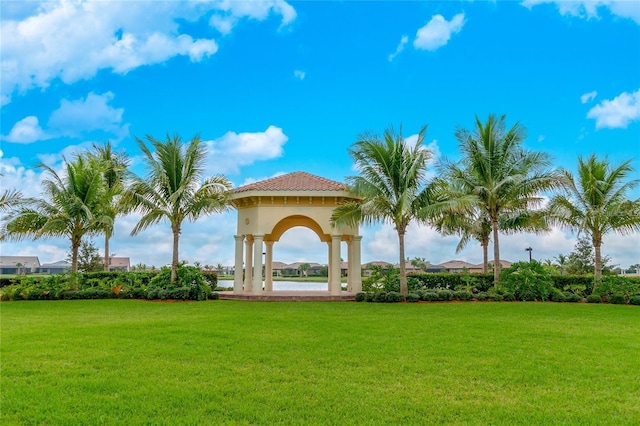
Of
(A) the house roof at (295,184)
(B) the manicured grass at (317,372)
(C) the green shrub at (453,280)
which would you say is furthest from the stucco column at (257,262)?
(B) the manicured grass at (317,372)

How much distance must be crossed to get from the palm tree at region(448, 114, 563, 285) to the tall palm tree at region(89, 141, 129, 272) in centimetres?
1596

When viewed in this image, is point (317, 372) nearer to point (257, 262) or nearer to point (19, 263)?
point (257, 262)

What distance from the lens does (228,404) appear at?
528cm

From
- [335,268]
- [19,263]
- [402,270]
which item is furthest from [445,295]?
[19,263]

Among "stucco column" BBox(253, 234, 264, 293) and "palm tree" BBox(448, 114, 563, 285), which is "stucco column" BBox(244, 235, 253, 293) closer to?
"stucco column" BBox(253, 234, 264, 293)

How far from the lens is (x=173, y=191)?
2014cm

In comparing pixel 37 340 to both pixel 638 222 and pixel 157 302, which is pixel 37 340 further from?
pixel 638 222

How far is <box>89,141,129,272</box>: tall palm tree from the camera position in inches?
862

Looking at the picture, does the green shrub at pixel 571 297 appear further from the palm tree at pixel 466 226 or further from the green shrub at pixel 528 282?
the palm tree at pixel 466 226

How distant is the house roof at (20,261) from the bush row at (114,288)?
68068 mm

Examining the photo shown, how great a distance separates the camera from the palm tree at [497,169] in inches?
802

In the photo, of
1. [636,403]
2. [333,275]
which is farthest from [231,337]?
[333,275]

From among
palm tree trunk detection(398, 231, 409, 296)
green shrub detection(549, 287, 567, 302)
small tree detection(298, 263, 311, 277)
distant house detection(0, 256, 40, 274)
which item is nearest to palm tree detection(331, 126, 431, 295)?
palm tree trunk detection(398, 231, 409, 296)

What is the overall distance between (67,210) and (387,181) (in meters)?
14.4
